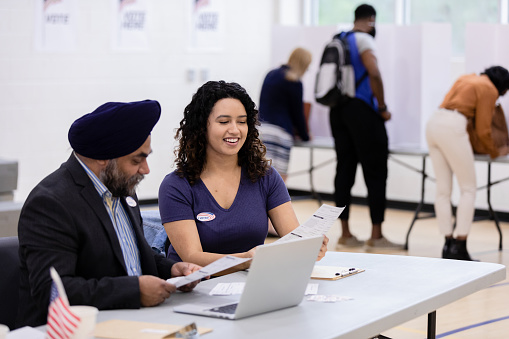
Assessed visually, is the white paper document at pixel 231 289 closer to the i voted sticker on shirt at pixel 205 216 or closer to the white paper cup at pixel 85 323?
the i voted sticker on shirt at pixel 205 216

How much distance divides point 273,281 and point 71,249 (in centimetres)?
53

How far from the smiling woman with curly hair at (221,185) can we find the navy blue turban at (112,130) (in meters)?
0.62

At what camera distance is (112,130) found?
6.73 ft

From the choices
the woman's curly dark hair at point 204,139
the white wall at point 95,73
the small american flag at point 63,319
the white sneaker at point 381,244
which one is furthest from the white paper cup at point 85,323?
the white wall at point 95,73

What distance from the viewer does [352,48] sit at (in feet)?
19.1

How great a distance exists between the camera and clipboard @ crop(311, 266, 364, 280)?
235cm

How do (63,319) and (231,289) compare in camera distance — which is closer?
(63,319)

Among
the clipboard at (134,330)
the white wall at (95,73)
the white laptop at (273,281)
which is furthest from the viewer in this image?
the white wall at (95,73)

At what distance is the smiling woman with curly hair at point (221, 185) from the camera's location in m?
2.69

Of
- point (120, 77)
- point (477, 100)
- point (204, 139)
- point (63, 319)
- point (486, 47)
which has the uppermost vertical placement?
point (486, 47)

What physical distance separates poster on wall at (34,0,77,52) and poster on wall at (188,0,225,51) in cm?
130

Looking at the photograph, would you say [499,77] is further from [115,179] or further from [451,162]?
[115,179]

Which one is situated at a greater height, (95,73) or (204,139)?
(95,73)

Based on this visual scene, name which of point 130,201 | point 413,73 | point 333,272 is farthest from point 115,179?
point 413,73
